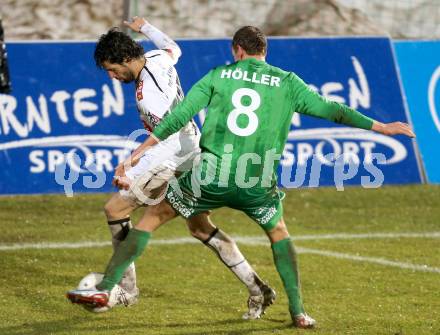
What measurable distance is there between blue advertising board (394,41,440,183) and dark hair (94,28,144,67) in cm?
666

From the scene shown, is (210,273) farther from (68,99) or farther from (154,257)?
(68,99)

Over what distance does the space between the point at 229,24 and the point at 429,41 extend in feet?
13.3

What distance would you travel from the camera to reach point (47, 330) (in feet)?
26.8

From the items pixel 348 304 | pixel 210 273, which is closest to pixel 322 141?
pixel 210 273

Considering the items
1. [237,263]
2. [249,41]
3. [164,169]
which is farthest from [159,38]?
[237,263]

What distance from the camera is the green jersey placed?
782 cm

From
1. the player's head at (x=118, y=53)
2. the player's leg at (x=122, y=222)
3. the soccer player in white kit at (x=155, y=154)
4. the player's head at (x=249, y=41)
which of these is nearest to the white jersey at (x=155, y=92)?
the soccer player in white kit at (x=155, y=154)

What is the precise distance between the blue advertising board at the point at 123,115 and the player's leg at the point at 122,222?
4.46 metres

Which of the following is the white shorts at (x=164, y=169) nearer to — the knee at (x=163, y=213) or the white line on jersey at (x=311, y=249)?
the knee at (x=163, y=213)

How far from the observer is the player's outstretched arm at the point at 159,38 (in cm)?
902

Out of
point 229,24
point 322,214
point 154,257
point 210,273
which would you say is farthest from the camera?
point 229,24

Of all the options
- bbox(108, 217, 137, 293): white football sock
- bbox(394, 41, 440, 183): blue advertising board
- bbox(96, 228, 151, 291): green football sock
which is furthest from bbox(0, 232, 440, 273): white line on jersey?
bbox(96, 228, 151, 291): green football sock

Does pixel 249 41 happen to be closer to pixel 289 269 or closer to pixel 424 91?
pixel 289 269

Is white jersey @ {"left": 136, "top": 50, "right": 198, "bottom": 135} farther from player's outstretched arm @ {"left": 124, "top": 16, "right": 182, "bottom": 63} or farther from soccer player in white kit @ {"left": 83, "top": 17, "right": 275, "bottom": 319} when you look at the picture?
player's outstretched arm @ {"left": 124, "top": 16, "right": 182, "bottom": 63}
